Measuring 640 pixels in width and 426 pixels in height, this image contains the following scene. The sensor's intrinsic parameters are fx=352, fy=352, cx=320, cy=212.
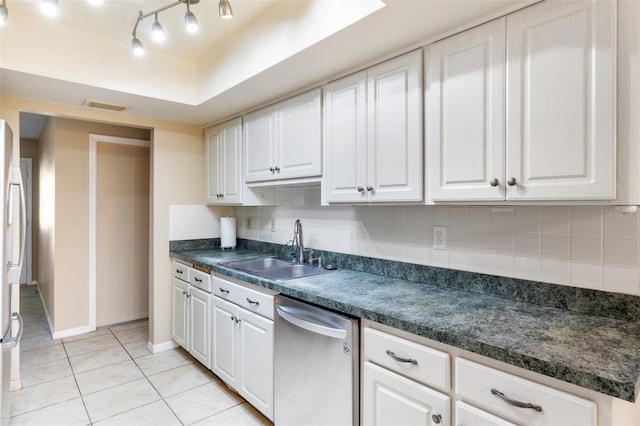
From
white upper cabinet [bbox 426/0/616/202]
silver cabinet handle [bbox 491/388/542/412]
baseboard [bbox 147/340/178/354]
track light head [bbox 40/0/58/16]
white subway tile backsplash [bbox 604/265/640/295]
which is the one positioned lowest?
baseboard [bbox 147/340/178/354]

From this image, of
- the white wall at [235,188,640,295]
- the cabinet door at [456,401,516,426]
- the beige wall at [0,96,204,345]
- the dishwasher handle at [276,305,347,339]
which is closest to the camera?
the cabinet door at [456,401,516,426]

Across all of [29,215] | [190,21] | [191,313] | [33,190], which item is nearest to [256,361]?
[191,313]

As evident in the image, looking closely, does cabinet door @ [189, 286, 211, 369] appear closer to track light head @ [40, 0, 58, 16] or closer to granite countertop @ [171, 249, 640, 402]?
granite countertop @ [171, 249, 640, 402]

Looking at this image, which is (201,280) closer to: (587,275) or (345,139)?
(345,139)

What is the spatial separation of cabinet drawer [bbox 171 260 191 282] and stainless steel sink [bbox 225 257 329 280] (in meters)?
0.57

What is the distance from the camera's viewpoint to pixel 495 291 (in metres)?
1.68

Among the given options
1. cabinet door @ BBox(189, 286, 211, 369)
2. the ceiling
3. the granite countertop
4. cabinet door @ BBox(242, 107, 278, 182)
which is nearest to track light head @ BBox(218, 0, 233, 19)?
the ceiling

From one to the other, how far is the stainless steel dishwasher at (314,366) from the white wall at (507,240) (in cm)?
67

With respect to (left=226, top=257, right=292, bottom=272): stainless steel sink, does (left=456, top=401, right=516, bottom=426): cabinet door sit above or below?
below

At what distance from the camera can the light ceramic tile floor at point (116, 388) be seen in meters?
2.23

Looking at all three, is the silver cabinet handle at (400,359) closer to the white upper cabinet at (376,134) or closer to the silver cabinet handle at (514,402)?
the silver cabinet handle at (514,402)

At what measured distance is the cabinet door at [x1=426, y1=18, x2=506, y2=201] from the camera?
1410 mm

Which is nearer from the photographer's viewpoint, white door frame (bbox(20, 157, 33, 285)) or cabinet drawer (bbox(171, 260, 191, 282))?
cabinet drawer (bbox(171, 260, 191, 282))

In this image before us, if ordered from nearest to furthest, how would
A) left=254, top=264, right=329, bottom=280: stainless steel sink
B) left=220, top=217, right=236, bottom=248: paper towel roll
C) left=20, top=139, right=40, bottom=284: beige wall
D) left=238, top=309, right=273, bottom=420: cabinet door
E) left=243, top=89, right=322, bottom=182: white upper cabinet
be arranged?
left=238, top=309, right=273, bottom=420: cabinet door → left=243, top=89, right=322, bottom=182: white upper cabinet → left=254, top=264, right=329, bottom=280: stainless steel sink → left=220, top=217, right=236, bottom=248: paper towel roll → left=20, top=139, right=40, bottom=284: beige wall
